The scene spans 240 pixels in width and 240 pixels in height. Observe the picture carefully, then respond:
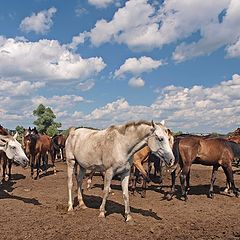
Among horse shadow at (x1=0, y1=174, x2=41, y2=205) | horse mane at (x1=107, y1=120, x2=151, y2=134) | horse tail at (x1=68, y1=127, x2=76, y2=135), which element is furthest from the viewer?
horse shadow at (x1=0, y1=174, x2=41, y2=205)

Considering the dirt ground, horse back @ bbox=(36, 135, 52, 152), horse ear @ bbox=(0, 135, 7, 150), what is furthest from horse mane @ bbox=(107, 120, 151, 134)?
horse back @ bbox=(36, 135, 52, 152)

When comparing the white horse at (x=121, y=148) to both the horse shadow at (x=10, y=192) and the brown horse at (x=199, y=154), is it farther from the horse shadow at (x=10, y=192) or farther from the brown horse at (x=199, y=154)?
the brown horse at (x=199, y=154)

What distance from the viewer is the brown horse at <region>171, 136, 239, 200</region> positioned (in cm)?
1154

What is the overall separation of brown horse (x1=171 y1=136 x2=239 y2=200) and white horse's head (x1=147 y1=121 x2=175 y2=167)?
3900mm

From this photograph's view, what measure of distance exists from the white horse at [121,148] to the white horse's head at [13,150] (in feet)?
6.02

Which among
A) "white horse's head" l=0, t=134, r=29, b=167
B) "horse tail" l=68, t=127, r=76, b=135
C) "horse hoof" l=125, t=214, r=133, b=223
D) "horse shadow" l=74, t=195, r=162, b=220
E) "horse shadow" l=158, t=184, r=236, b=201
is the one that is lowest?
"horse shadow" l=158, t=184, r=236, b=201

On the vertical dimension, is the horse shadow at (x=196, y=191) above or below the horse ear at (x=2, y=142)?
below

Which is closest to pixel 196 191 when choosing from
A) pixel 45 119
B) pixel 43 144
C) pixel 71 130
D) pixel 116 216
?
pixel 116 216

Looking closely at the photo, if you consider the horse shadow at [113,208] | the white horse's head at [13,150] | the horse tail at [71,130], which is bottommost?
the horse shadow at [113,208]

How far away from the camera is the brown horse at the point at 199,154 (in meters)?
11.5

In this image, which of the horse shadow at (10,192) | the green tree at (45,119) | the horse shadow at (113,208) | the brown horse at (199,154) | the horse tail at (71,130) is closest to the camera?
the horse shadow at (113,208)

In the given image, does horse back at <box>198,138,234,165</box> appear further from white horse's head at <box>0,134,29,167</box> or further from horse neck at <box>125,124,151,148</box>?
white horse's head at <box>0,134,29,167</box>

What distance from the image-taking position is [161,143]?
7754 millimetres

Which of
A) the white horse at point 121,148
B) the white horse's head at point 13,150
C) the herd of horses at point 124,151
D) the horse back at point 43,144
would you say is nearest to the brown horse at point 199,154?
the herd of horses at point 124,151
